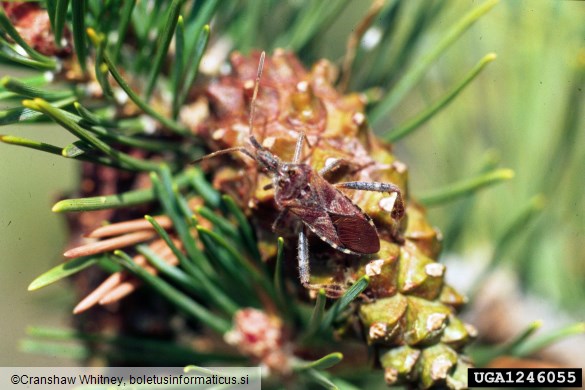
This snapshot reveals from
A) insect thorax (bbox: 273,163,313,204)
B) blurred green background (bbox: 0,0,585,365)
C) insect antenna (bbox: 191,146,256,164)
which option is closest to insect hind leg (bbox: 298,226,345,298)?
insect thorax (bbox: 273,163,313,204)

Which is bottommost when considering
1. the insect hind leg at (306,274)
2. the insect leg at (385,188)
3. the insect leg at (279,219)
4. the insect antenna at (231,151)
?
the insect hind leg at (306,274)

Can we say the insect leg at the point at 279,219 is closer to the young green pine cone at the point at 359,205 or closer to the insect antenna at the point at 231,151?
the young green pine cone at the point at 359,205

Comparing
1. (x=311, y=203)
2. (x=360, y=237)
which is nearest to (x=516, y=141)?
(x=311, y=203)

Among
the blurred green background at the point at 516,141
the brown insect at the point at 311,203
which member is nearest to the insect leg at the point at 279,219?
the brown insect at the point at 311,203

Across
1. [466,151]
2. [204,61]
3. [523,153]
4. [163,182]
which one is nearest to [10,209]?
[204,61]

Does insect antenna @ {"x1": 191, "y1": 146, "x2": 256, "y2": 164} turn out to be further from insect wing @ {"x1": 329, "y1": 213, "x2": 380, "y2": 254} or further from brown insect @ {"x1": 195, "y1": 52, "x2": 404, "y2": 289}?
insect wing @ {"x1": 329, "y1": 213, "x2": 380, "y2": 254}

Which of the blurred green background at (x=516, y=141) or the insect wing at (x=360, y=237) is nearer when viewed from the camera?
the insect wing at (x=360, y=237)

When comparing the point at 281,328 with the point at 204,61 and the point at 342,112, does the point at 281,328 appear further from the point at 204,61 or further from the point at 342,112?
the point at 204,61
